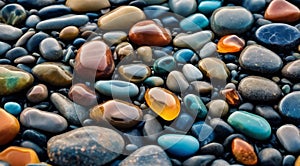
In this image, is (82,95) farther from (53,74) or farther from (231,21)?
(231,21)

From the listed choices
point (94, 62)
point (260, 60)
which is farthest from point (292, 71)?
point (94, 62)

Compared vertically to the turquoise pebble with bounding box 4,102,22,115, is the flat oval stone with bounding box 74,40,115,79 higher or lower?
higher

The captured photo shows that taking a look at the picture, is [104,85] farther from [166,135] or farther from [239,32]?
[239,32]

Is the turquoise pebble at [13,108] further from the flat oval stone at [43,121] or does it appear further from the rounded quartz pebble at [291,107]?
the rounded quartz pebble at [291,107]

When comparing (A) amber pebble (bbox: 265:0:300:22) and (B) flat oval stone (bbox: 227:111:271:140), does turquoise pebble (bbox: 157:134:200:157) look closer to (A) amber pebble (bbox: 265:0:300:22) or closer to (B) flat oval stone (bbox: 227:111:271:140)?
(B) flat oval stone (bbox: 227:111:271:140)

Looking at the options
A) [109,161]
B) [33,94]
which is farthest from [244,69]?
[33,94]

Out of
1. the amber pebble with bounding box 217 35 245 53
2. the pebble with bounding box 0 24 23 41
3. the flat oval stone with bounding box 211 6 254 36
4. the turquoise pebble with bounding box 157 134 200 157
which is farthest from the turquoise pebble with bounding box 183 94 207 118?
the pebble with bounding box 0 24 23 41
